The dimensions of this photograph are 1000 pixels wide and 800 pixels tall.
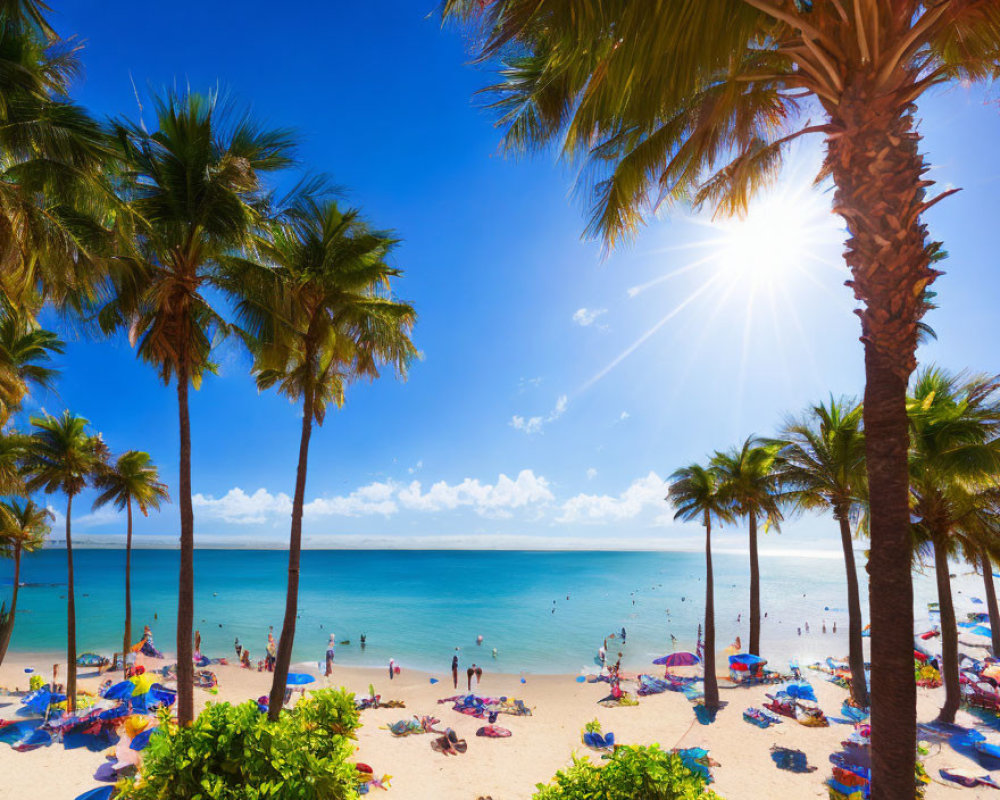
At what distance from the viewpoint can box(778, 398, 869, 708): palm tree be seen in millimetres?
14633

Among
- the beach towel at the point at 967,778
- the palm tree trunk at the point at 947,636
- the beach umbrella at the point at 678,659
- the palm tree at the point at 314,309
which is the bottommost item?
the beach umbrella at the point at 678,659

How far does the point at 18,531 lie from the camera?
1839 centimetres

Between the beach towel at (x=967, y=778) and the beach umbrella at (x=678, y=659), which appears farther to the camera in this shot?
the beach umbrella at (x=678, y=659)

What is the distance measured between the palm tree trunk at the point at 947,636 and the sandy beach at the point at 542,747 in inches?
37.1

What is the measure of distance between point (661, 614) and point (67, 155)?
198ft

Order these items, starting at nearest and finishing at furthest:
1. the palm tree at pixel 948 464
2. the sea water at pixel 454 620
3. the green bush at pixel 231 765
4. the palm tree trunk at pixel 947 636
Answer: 1. the green bush at pixel 231 765
2. the palm tree at pixel 948 464
3. the palm tree trunk at pixel 947 636
4. the sea water at pixel 454 620

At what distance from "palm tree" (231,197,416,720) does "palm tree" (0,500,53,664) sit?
16096mm

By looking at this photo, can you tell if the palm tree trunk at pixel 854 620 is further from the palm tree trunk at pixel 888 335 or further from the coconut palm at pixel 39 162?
the coconut palm at pixel 39 162

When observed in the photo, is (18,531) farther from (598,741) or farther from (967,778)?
(967,778)

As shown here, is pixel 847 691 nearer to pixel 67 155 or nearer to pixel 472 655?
pixel 472 655

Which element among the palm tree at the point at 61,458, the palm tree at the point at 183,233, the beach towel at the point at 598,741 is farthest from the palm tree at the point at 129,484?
the beach towel at the point at 598,741

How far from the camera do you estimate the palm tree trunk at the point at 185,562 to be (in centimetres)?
830

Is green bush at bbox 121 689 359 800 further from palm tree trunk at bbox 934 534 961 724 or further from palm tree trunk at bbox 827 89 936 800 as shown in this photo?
palm tree trunk at bbox 934 534 961 724

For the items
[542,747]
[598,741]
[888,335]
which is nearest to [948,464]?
[888,335]
